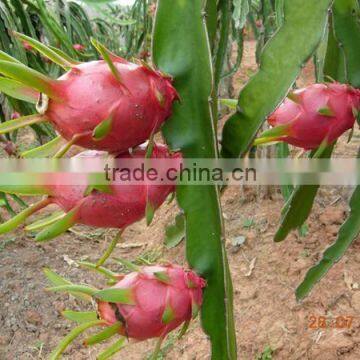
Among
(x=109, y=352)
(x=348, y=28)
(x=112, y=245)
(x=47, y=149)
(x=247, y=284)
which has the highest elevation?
(x=348, y=28)

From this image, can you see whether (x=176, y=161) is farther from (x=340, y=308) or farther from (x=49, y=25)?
(x=49, y=25)

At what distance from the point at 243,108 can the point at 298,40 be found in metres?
0.11

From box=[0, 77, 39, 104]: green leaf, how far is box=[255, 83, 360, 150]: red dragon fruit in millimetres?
303

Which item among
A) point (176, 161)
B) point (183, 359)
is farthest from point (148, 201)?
point (183, 359)

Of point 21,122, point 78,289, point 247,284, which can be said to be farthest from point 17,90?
point 247,284

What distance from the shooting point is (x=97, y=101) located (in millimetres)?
483

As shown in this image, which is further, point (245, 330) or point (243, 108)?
point (245, 330)

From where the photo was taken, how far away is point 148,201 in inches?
21.5

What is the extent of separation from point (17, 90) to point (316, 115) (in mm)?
370

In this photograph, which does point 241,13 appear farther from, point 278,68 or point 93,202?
point 93,202

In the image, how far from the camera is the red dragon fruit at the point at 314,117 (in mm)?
660

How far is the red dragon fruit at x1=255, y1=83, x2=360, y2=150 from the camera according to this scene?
0.66 meters

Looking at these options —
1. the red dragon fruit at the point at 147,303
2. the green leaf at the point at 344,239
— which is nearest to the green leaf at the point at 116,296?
the red dragon fruit at the point at 147,303
